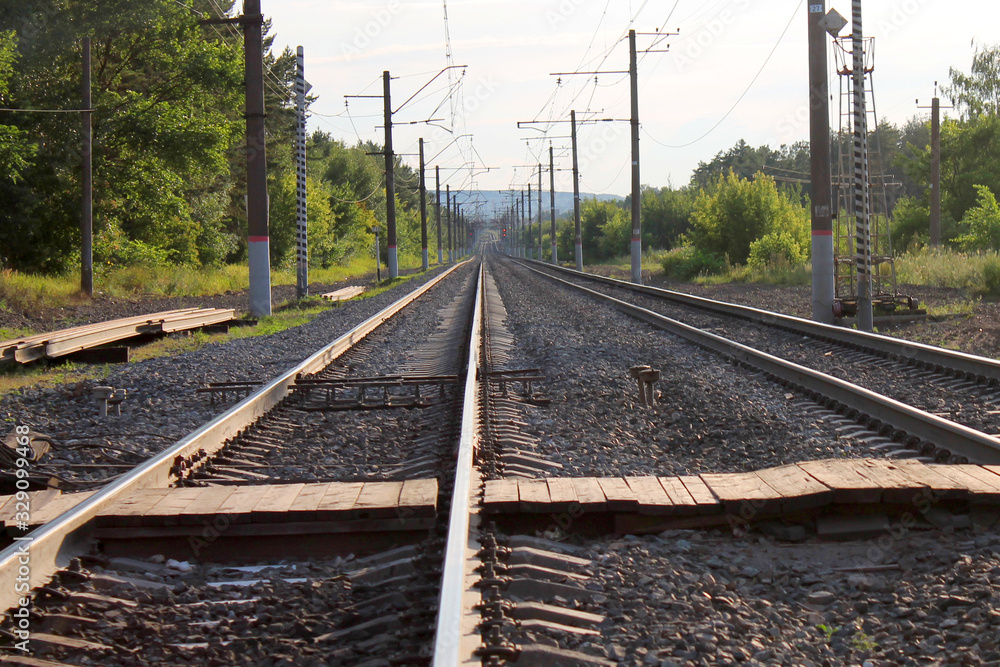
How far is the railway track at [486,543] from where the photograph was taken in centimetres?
296

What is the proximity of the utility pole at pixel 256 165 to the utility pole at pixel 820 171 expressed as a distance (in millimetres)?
10792

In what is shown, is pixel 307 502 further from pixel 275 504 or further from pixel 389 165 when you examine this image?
pixel 389 165

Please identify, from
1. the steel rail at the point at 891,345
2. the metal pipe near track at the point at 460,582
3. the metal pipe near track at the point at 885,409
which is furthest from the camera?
the steel rail at the point at 891,345

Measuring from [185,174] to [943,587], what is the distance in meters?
30.3

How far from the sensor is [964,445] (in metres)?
5.33

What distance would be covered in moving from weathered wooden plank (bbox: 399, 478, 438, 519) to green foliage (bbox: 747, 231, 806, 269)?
2710 centimetres

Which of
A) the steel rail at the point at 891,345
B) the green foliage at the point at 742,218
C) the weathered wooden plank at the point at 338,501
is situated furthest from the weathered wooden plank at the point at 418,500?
the green foliage at the point at 742,218

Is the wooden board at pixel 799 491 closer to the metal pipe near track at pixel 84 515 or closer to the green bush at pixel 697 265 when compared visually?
the metal pipe near track at pixel 84 515

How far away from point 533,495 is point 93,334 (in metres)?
9.65

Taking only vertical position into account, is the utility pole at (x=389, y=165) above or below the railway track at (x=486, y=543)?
above

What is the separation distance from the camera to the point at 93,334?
39.2 feet

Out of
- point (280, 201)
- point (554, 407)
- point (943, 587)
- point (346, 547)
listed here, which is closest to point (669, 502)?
point (943, 587)

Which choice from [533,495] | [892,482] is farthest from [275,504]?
[892,482]

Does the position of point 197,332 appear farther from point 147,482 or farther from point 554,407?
point 147,482
